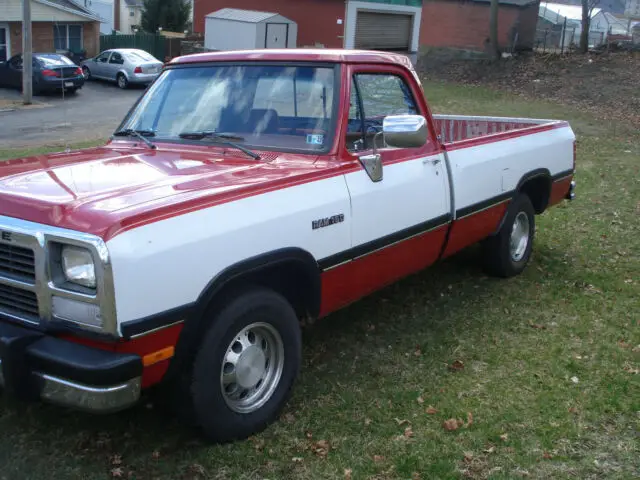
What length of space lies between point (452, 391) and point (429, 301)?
1.63 meters

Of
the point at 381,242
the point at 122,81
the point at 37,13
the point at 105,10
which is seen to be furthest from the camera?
the point at 105,10

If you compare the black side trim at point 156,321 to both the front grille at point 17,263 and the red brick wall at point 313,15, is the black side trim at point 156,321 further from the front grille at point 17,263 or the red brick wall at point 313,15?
the red brick wall at point 313,15

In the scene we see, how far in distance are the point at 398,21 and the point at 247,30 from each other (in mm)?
9595

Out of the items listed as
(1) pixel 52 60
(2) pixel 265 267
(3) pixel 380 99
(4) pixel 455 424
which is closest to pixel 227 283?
(2) pixel 265 267

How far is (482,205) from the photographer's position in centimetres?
568

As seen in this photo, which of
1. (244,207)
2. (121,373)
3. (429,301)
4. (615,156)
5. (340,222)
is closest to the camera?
(121,373)

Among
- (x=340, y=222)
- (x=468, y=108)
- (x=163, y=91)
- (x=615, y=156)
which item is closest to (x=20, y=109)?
(x=468, y=108)

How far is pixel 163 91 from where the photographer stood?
4.97 meters

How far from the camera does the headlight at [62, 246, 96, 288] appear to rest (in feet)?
9.86

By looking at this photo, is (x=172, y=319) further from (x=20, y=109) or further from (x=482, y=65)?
(x=482, y=65)

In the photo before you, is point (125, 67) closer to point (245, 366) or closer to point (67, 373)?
point (245, 366)

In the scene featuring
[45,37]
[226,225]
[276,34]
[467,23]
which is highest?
[467,23]

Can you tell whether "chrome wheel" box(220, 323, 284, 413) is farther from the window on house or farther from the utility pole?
the window on house

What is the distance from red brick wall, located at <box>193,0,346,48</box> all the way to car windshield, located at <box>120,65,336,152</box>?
35.1 m
